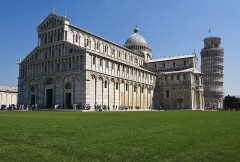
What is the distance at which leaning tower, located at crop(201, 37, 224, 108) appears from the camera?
99250 millimetres

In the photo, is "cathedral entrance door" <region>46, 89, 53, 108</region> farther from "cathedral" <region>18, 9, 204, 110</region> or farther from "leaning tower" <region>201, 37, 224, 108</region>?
"leaning tower" <region>201, 37, 224, 108</region>

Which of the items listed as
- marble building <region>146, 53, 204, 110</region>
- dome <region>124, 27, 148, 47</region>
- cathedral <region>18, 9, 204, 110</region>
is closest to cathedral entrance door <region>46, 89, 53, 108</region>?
cathedral <region>18, 9, 204, 110</region>

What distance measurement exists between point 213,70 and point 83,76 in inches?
2788

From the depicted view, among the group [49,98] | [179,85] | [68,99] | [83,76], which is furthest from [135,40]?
[68,99]

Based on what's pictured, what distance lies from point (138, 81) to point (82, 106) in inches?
844

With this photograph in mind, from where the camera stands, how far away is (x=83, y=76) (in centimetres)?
4503

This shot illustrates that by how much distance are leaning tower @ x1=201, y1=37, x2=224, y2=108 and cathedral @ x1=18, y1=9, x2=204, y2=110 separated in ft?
104

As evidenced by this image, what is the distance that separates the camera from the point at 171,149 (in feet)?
22.0

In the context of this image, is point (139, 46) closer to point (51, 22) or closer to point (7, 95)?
point (51, 22)

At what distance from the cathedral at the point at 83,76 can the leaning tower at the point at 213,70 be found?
31.8m

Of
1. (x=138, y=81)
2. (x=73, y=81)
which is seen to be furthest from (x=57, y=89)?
(x=138, y=81)

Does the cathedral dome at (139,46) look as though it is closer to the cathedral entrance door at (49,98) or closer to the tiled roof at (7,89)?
the cathedral entrance door at (49,98)

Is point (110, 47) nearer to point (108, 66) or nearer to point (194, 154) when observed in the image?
point (108, 66)

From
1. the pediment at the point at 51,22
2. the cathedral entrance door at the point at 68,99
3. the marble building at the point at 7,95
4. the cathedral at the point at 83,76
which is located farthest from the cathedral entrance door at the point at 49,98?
the marble building at the point at 7,95
